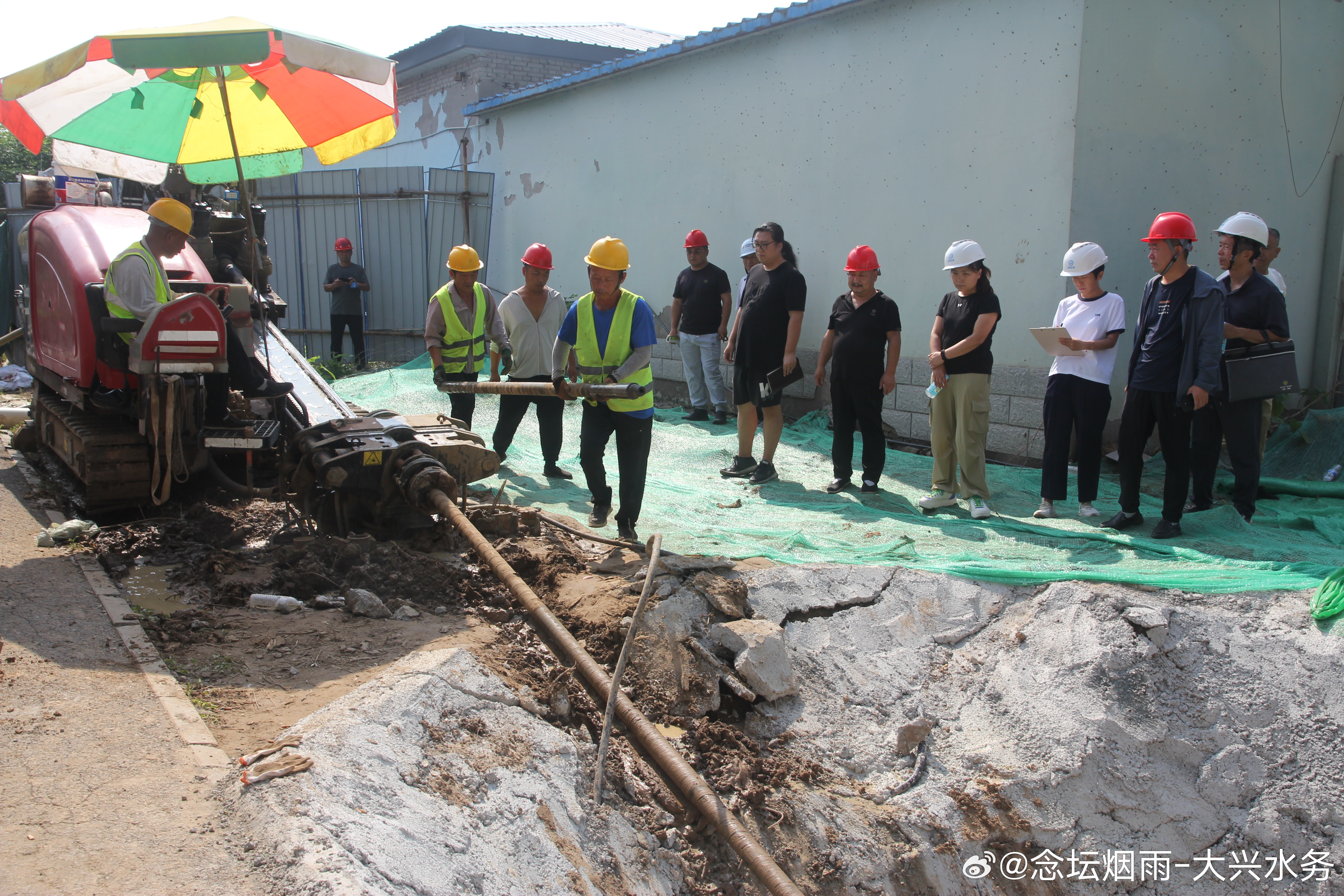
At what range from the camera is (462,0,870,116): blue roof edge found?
8742mm

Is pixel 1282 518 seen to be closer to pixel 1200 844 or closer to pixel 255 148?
pixel 1200 844

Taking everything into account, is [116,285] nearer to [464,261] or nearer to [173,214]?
[173,214]

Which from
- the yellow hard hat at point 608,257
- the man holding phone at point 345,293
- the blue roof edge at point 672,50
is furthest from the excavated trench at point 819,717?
the man holding phone at point 345,293

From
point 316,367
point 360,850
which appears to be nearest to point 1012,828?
point 360,850

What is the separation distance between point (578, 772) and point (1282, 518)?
4810 mm

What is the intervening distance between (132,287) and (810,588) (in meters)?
3.91

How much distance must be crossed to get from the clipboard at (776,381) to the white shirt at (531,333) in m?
1.66

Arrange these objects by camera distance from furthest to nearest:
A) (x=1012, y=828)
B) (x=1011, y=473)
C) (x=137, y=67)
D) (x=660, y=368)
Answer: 1. (x=660, y=368)
2. (x=1011, y=473)
3. (x=137, y=67)
4. (x=1012, y=828)

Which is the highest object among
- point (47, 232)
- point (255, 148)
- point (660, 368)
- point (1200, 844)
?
point (255, 148)

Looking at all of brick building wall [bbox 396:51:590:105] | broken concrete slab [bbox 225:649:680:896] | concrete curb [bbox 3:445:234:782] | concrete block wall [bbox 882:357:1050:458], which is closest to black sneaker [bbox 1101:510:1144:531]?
concrete block wall [bbox 882:357:1050:458]

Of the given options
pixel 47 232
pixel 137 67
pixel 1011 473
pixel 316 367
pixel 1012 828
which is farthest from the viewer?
pixel 316 367

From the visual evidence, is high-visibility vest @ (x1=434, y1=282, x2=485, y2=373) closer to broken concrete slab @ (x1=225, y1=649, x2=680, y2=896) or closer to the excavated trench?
the excavated trench

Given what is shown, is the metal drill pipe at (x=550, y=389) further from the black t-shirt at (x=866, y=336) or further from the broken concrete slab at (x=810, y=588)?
the black t-shirt at (x=866, y=336)

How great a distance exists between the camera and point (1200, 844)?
4.06 m
